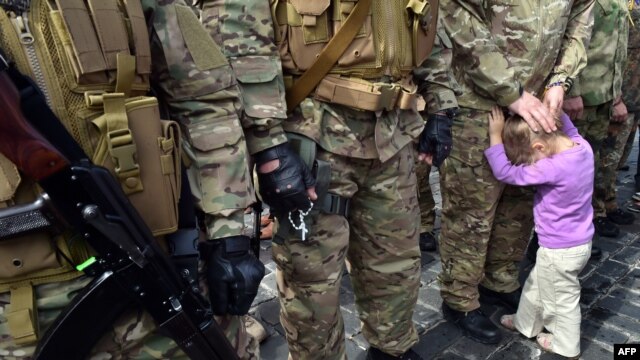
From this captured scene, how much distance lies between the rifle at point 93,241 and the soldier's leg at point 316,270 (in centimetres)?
67

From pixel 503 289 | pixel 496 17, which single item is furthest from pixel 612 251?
pixel 496 17

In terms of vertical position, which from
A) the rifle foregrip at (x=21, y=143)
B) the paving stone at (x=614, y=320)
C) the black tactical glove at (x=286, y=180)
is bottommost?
the paving stone at (x=614, y=320)

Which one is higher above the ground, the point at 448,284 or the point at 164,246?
the point at 164,246

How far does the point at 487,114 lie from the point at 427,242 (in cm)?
136

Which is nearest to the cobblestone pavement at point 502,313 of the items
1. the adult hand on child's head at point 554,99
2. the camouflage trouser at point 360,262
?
the camouflage trouser at point 360,262

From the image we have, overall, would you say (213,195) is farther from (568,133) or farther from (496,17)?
(568,133)

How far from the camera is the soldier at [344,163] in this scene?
1826 mm

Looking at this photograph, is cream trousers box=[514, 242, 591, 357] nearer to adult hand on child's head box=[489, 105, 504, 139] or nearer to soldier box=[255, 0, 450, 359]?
adult hand on child's head box=[489, 105, 504, 139]

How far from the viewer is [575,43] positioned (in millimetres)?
2820

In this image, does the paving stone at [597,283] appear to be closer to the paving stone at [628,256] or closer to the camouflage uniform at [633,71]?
the paving stone at [628,256]

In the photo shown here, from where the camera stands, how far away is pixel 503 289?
3.01m

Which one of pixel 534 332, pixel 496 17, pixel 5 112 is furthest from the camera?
pixel 534 332

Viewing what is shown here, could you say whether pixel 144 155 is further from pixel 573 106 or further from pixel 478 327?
pixel 573 106

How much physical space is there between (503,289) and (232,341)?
2.09 metres
